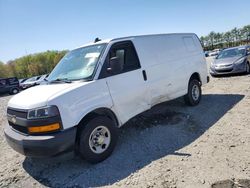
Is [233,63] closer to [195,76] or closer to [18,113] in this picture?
[195,76]

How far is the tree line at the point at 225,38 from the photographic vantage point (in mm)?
100000

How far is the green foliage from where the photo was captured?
73250 mm

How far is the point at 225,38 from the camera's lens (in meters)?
107

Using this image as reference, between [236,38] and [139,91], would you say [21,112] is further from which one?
[236,38]

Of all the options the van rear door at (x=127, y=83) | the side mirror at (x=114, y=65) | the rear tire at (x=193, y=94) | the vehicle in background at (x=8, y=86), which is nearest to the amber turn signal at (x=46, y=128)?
the van rear door at (x=127, y=83)

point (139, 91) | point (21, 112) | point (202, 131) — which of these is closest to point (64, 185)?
point (21, 112)

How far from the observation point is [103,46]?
4781 millimetres

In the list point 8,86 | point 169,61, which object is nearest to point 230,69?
point 169,61

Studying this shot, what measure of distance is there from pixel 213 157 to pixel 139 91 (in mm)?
1965

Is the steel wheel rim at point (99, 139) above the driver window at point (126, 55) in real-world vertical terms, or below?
below

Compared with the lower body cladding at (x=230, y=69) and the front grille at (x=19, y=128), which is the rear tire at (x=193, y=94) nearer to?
the front grille at (x=19, y=128)

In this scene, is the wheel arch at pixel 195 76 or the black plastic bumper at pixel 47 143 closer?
the black plastic bumper at pixel 47 143

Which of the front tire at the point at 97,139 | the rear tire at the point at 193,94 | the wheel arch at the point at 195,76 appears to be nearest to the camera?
the front tire at the point at 97,139

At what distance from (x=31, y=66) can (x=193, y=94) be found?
73573 millimetres
